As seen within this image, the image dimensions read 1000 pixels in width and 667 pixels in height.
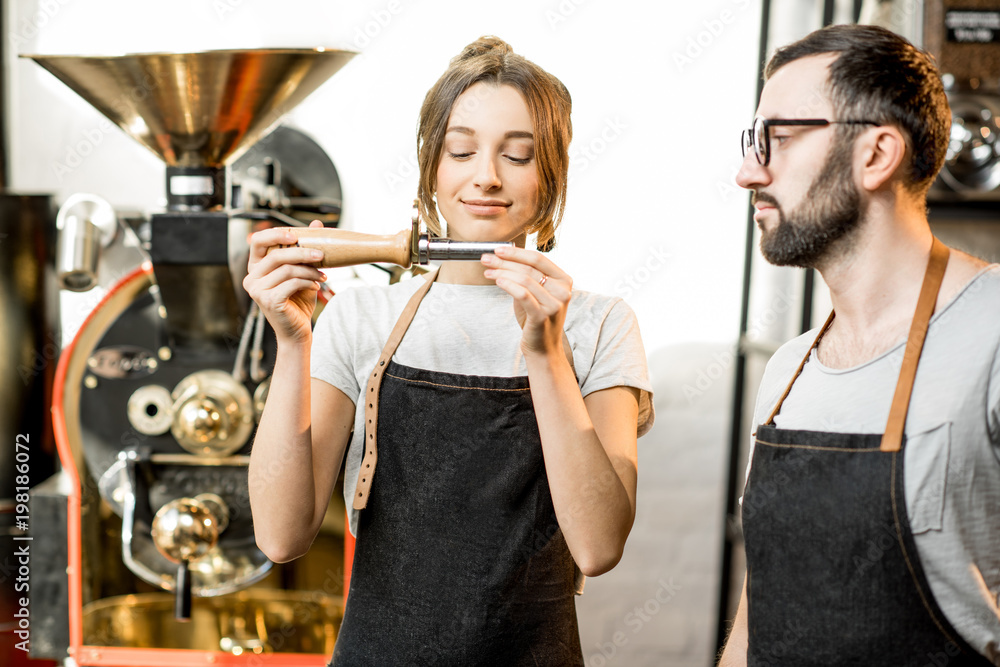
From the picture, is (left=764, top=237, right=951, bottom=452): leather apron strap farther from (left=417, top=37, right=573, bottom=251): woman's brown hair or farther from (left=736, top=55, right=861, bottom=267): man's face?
(left=417, top=37, right=573, bottom=251): woman's brown hair

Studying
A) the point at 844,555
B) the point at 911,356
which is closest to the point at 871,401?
the point at 911,356

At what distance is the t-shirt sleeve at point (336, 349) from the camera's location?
4.39ft

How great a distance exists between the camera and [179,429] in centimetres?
167

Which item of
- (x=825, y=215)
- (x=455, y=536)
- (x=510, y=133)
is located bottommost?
(x=455, y=536)

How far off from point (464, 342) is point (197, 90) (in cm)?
72

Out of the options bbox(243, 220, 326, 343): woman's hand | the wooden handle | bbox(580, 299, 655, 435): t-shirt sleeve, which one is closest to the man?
bbox(580, 299, 655, 435): t-shirt sleeve

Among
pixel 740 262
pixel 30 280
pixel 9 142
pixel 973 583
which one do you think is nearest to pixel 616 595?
pixel 740 262

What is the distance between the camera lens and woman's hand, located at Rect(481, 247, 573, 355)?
1122 millimetres

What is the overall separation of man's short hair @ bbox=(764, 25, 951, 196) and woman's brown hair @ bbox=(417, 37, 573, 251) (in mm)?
392

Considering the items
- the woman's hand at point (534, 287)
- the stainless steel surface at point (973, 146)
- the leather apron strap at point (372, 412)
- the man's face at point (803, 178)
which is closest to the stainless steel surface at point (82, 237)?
the leather apron strap at point (372, 412)

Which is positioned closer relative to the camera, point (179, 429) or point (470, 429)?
point (470, 429)

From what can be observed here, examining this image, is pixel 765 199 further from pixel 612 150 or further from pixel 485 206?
pixel 612 150

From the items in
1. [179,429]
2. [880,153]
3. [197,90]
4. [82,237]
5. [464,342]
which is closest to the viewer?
[880,153]

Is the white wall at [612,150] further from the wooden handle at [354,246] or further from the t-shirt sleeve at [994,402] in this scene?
the t-shirt sleeve at [994,402]
